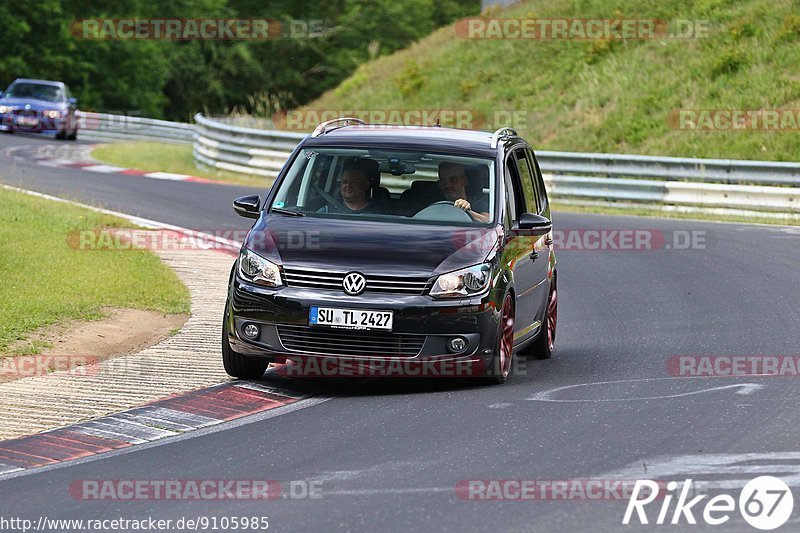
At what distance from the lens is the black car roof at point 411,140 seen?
1098 cm

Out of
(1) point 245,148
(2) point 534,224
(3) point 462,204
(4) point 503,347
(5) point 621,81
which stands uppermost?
(5) point 621,81

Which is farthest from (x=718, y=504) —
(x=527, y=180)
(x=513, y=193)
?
(x=527, y=180)

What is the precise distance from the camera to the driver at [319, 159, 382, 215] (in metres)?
10.6

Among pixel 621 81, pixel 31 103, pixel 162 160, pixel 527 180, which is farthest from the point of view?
pixel 31 103

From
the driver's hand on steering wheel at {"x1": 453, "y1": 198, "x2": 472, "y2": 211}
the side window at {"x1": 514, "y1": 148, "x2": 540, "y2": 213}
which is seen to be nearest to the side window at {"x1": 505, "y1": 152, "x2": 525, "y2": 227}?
the side window at {"x1": 514, "y1": 148, "x2": 540, "y2": 213}

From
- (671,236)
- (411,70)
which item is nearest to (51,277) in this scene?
(671,236)

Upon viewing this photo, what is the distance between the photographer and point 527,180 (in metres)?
11.9

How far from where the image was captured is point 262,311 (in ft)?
32.0

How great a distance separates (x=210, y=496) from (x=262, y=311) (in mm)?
2951

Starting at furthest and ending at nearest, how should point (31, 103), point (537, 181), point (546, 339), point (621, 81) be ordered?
1. point (31, 103)
2. point (621, 81)
3. point (537, 181)
4. point (546, 339)

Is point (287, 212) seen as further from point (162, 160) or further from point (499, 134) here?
point (162, 160)

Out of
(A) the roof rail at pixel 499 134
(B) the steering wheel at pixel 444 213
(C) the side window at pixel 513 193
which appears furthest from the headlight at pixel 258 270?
(A) the roof rail at pixel 499 134

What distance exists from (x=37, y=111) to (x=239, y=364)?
32038mm

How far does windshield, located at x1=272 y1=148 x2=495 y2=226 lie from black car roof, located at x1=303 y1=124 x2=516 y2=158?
0.07m
